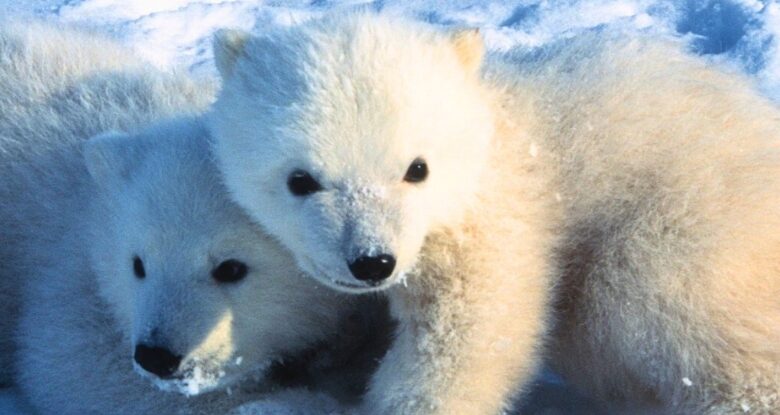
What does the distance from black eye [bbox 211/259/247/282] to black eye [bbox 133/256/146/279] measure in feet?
0.86

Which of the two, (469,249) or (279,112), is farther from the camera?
(469,249)

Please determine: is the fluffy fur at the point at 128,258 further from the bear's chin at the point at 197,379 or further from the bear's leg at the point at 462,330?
the bear's leg at the point at 462,330

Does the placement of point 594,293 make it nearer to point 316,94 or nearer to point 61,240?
point 316,94

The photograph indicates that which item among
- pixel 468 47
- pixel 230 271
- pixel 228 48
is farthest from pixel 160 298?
pixel 468 47

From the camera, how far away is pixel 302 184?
136 inches

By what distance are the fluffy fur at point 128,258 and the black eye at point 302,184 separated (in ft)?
1.44

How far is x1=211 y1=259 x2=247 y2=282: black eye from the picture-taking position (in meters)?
3.89

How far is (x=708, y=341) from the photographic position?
3.74 meters

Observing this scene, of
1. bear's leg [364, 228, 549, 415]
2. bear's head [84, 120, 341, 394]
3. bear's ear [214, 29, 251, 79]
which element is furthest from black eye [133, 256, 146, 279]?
bear's leg [364, 228, 549, 415]

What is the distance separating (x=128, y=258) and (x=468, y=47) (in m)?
1.37

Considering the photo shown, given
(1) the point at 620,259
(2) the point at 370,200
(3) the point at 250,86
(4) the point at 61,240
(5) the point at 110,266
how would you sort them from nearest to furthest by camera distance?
(2) the point at 370,200
(3) the point at 250,86
(1) the point at 620,259
(5) the point at 110,266
(4) the point at 61,240

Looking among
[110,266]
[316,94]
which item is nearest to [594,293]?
[316,94]

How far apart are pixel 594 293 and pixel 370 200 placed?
102cm

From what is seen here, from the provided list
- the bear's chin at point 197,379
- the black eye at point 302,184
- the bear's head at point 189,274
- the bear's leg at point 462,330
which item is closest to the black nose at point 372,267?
the black eye at point 302,184
